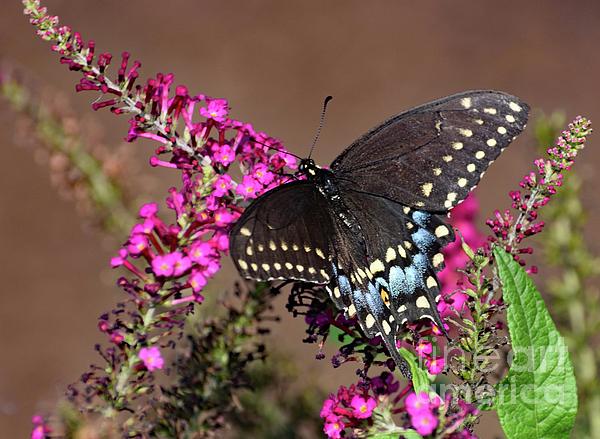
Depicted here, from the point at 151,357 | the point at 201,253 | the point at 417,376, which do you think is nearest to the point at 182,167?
the point at 201,253

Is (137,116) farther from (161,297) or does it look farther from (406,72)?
(406,72)

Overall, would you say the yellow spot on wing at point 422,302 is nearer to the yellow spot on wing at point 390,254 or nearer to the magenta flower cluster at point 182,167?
the yellow spot on wing at point 390,254

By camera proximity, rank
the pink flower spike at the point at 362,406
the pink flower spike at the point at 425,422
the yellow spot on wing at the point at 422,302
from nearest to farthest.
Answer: the pink flower spike at the point at 425,422, the pink flower spike at the point at 362,406, the yellow spot on wing at the point at 422,302

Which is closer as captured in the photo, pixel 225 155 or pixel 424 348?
pixel 424 348

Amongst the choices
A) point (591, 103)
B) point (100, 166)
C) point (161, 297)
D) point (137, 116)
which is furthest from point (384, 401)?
point (591, 103)

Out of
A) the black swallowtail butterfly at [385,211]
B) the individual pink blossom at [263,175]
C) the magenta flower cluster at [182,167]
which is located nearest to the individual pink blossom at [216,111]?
the magenta flower cluster at [182,167]

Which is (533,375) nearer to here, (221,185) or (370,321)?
(370,321)
